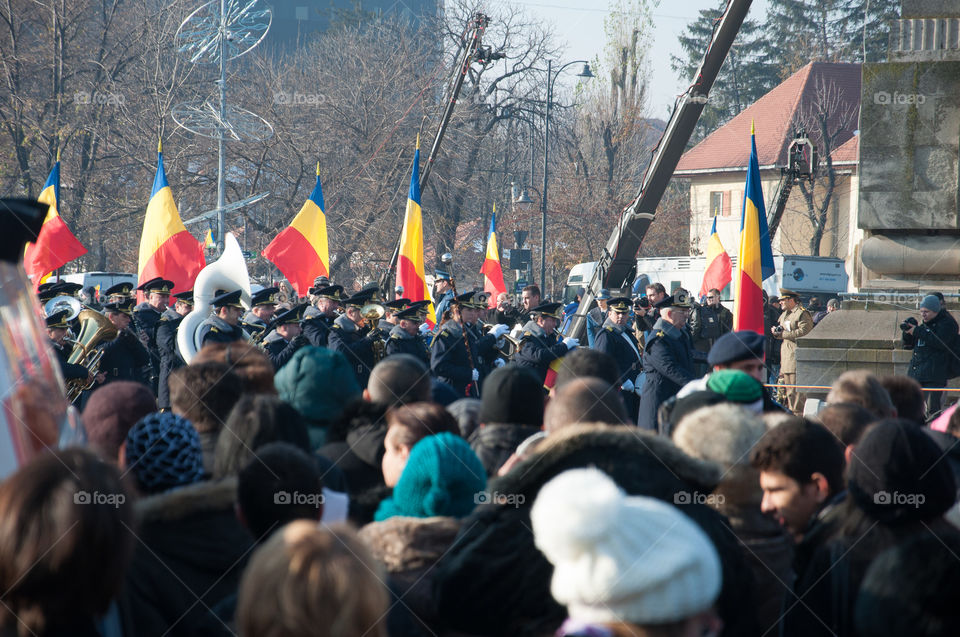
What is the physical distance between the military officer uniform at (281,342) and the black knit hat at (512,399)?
234 inches

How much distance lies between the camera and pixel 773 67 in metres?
55.0

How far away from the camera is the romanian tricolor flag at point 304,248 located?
14992mm

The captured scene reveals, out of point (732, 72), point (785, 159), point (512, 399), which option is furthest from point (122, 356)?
point (732, 72)

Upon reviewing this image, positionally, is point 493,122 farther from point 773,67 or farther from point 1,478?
point 1,478

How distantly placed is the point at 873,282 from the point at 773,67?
48.3m

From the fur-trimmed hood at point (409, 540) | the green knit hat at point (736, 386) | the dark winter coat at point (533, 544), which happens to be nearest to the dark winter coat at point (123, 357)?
the green knit hat at point (736, 386)

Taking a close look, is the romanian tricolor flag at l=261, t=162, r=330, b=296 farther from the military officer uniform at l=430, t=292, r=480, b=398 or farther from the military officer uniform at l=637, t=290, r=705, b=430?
the military officer uniform at l=637, t=290, r=705, b=430

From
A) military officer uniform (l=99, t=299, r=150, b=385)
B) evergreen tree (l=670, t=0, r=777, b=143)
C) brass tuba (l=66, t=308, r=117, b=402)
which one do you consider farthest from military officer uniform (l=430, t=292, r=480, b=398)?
evergreen tree (l=670, t=0, r=777, b=143)

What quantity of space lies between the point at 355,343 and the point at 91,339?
2662mm

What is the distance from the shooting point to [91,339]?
10367 mm

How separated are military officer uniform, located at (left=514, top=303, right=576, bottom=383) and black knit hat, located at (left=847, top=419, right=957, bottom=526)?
305 inches

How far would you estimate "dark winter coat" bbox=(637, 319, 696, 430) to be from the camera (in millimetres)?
9531

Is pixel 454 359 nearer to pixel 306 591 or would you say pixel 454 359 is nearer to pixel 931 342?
pixel 931 342

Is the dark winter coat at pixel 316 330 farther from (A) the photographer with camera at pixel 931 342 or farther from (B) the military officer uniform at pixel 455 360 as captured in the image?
(A) the photographer with camera at pixel 931 342
